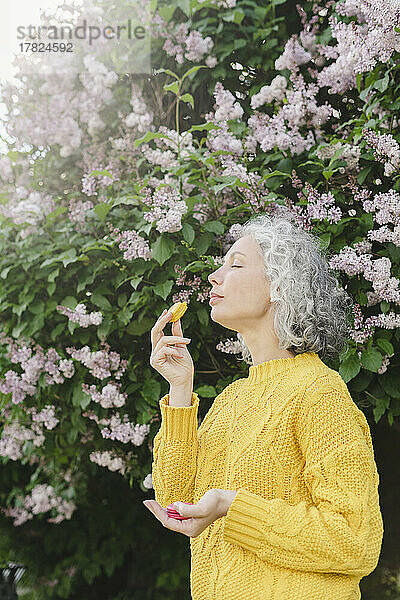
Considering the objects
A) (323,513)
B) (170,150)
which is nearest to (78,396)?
(170,150)

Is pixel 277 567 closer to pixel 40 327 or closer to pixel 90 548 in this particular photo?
pixel 40 327

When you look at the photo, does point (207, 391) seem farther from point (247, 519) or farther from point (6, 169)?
point (6, 169)

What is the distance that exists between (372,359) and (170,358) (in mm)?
725

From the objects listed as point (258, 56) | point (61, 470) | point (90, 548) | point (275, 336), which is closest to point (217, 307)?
point (275, 336)

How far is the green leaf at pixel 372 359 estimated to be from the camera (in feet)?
6.45

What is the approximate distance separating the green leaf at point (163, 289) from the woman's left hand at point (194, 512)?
110 centimetres

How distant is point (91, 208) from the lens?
2742 mm

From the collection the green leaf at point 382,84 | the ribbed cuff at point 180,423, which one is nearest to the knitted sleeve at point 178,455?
the ribbed cuff at point 180,423

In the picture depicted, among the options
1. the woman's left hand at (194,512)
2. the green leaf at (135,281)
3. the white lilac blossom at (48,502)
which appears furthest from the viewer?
the white lilac blossom at (48,502)

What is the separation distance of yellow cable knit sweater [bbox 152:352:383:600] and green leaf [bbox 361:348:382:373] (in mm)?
560

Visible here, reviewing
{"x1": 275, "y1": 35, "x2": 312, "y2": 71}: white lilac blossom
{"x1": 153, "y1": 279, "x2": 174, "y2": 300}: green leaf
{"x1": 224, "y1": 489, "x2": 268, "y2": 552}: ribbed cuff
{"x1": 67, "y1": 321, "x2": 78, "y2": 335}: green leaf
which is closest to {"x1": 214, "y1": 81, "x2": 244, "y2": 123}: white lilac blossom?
{"x1": 275, "y1": 35, "x2": 312, "y2": 71}: white lilac blossom

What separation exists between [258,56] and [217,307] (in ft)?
5.84

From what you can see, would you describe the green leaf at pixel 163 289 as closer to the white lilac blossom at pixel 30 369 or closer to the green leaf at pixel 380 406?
the white lilac blossom at pixel 30 369

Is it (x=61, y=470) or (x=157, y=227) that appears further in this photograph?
(x=61, y=470)
